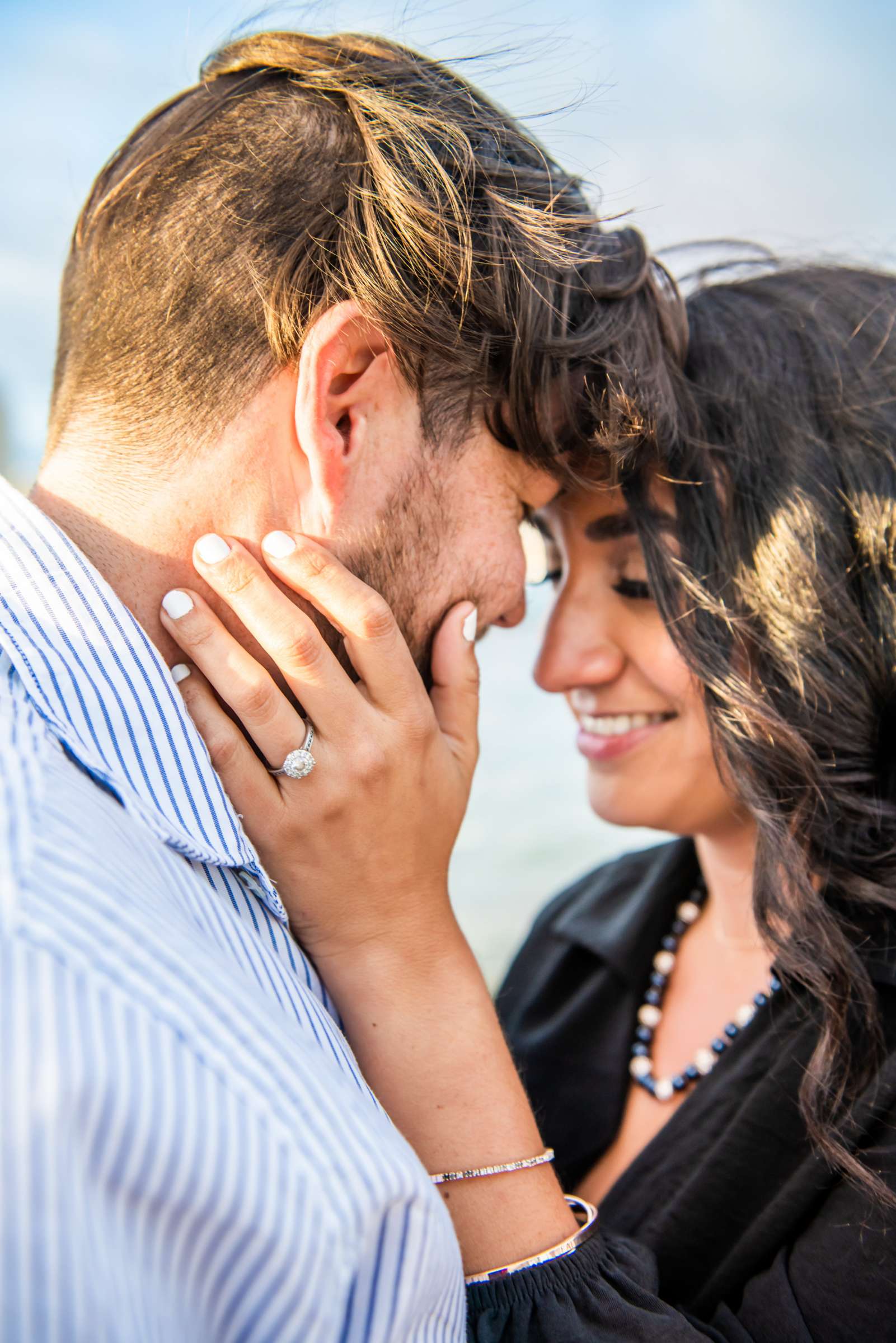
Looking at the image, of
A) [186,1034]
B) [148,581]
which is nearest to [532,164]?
[148,581]

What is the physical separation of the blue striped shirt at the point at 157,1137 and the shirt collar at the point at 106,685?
0.33 ft

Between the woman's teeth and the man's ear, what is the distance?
1.02 metres

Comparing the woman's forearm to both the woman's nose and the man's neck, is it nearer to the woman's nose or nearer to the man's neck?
the man's neck

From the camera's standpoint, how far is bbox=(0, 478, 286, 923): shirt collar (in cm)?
108

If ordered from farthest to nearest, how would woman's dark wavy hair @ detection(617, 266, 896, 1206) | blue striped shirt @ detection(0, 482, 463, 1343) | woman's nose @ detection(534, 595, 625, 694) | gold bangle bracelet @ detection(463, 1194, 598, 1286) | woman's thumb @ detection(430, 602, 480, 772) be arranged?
woman's nose @ detection(534, 595, 625, 694), woman's dark wavy hair @ detection(617, 266, 896, 1206), woman's thumb @ detection(430, 602, 480, 772), gold bangle bracelet @ detection(463, 1194, 598, 1286), blue striped shirt @ detection(0, 482, 463, 1343)

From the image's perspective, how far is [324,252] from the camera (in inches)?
55.7

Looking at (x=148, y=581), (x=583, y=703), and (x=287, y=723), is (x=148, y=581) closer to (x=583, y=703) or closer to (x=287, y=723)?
(x=287, y=723)

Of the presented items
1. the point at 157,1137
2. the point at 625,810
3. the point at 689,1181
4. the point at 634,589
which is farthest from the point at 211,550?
the point at 689,1181

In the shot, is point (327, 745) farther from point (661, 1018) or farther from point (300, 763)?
point (661, 1018)

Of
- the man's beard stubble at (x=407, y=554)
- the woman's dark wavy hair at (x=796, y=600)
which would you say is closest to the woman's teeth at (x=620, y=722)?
the woman's dark wavy hair at (x=796, y=600)

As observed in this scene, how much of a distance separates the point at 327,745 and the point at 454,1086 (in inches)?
21.3

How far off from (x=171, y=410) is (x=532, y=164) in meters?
0.82

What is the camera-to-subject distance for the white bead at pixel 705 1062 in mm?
1897

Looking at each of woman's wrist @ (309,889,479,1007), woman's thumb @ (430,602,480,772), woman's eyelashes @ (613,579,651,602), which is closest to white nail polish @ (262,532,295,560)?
woman's thumb @ (430,602,480,772)
